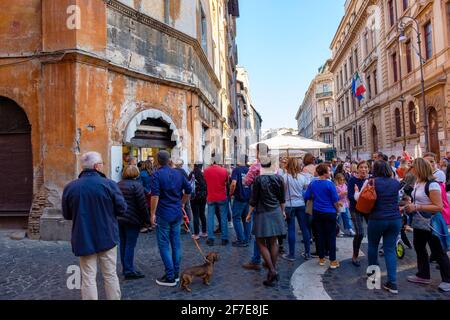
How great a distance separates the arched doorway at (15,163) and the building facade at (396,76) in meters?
19.1

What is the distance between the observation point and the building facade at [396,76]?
20172mm

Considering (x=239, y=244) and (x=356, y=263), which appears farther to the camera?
(x=239, y=244)

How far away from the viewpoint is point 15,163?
28.3ft

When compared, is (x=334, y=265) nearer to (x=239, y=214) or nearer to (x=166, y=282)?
(x=239, y=214)

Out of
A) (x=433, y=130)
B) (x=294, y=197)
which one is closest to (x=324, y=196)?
(x=294, y=197)

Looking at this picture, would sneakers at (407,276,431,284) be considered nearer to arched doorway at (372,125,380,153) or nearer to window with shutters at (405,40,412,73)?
window with shutters at (405,40,412,73)

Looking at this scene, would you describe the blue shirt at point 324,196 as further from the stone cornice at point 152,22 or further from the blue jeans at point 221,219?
the stone cornice at point 152,22

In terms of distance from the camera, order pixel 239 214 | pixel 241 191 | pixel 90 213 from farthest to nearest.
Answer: pixel 239 214 < pixel 241 191 < pixel 90 213

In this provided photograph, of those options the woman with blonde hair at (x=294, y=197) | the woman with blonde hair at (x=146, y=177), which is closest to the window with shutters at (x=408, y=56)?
the woman with blonde hair at (x=294, y=197)

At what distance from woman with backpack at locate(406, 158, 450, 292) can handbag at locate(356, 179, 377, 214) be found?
636mm

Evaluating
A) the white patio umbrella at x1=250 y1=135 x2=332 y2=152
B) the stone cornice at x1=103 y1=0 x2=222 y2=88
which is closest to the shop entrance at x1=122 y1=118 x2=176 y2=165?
the stone cornice at x1=103 y1=0 x2=222 y2=88

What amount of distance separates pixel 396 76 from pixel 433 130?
29.1ft

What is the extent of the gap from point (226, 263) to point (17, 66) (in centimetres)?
701
